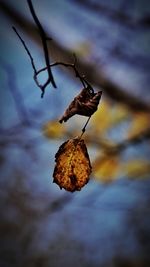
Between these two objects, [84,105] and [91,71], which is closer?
[84,105]

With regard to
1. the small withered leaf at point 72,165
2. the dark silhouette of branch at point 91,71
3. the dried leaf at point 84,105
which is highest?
the dark silhouette of branch at point 91,71

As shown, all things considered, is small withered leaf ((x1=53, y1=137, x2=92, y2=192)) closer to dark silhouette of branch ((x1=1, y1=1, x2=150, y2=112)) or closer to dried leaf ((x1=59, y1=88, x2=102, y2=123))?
dried leaf ((x1=59, y1=88, x2=102, y2=123))

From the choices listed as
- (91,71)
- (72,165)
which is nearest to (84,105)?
(72,165)

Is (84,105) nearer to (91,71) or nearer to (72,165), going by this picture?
(72,165)

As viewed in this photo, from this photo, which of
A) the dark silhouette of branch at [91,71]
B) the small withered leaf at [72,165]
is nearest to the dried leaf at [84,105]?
the small withered leaf at [72,165]

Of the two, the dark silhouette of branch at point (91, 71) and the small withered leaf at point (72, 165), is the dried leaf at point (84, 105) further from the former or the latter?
the dark silhouette of branch at point (91, 71)

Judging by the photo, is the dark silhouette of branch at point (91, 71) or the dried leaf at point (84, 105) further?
the dark silhouette of branch at point (91, 71)
